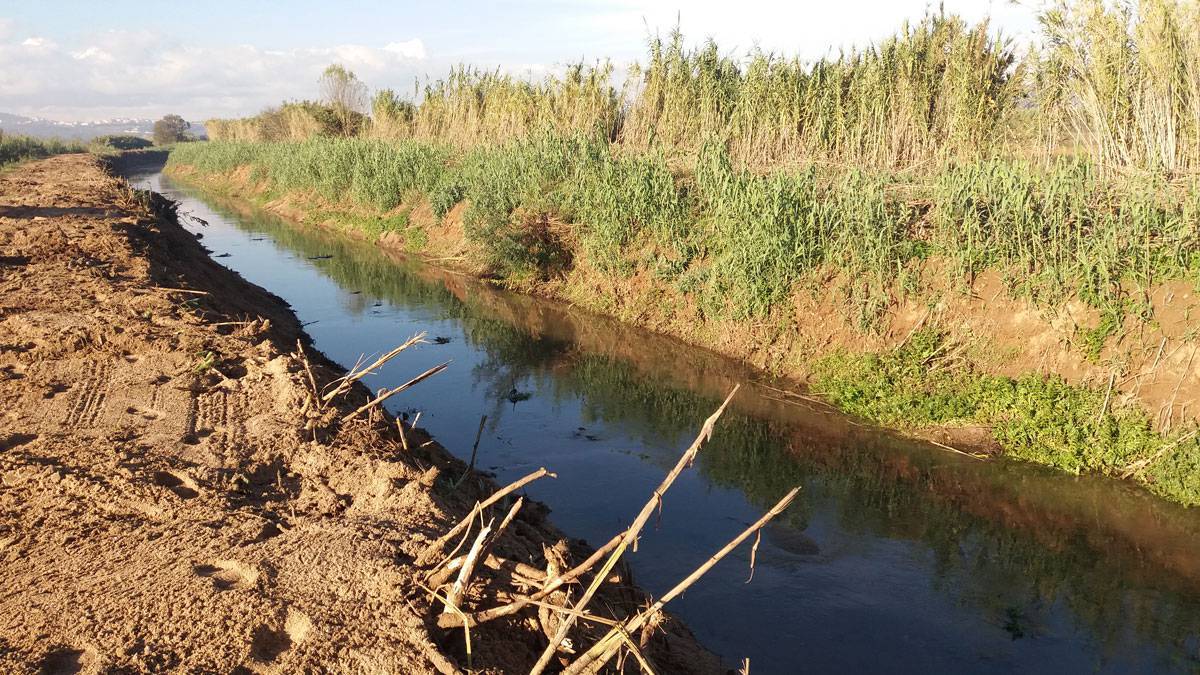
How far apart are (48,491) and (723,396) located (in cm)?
644

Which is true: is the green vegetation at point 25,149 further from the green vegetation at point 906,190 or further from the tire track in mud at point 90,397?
the tire track in mud at point 90,397

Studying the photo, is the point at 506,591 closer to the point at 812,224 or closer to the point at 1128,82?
the point at 812,224

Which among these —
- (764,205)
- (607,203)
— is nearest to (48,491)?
(764,205)

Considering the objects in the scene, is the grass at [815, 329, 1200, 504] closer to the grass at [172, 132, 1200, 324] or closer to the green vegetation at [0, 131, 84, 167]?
the grass at [172, 132, 1200, 324]

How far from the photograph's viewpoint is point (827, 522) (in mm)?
6133

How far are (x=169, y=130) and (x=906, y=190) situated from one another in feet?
270

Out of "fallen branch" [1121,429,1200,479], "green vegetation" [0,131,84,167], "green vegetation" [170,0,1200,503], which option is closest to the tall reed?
"green vegetation" [170,0,1200,503]

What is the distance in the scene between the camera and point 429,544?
338 centimetres

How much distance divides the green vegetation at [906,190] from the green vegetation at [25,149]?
94.9ft

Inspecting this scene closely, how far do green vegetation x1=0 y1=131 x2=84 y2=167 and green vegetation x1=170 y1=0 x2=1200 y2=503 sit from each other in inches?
1138

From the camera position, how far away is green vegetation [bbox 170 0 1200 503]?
23.2 feet

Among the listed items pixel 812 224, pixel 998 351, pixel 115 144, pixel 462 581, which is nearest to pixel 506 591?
pixel 462 581

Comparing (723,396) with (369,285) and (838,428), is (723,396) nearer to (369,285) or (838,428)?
(838,428)

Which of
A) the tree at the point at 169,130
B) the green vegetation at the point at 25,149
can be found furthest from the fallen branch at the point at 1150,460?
the tree at the point at 169,130
